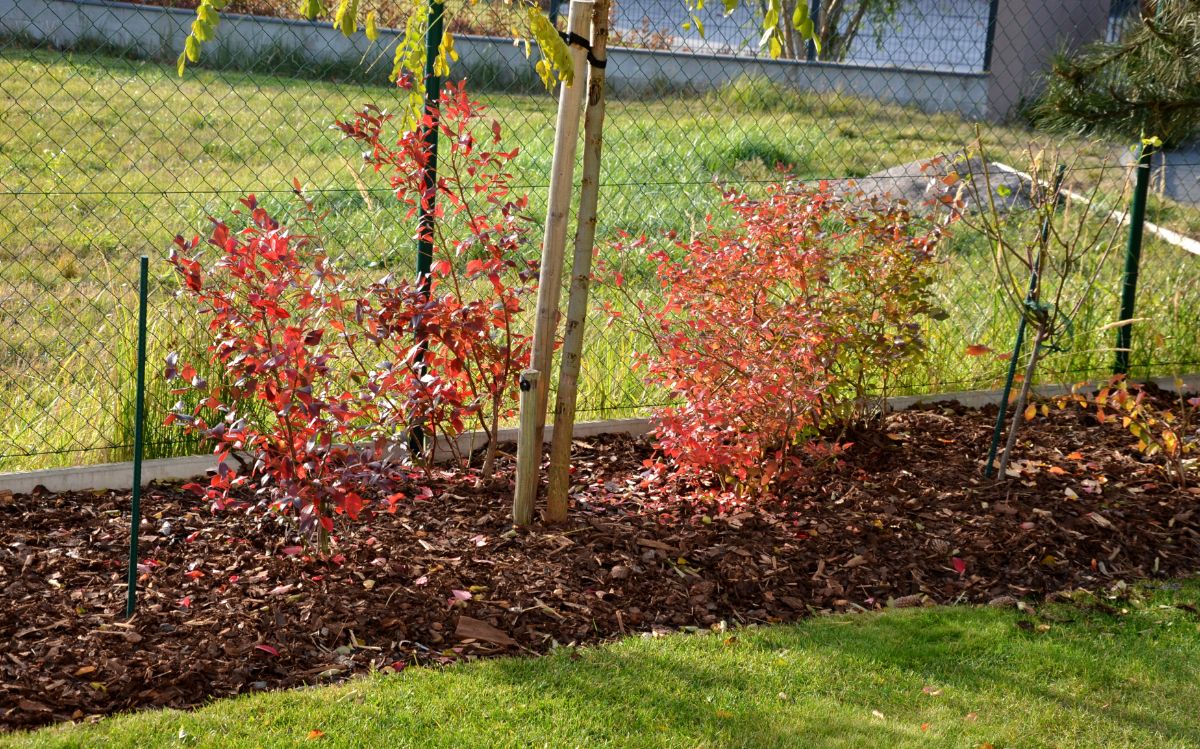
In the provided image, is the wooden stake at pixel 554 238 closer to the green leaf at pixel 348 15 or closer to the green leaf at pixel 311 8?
the green leaf at pixel 348 15

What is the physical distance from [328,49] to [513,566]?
8359 mm

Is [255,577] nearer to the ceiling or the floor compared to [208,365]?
nearer to the floor

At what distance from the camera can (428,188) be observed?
420 cm

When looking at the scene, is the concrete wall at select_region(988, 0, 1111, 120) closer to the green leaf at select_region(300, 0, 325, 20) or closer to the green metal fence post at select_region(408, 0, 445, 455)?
the green metal fence post at select_region(408, 0, 445, 455)

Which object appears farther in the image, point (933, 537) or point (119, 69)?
point (119, 69)

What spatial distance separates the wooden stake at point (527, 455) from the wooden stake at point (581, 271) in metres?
0.08

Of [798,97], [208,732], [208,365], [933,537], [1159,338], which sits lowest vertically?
[208,732]

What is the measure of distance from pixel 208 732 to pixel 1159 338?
4.16 m

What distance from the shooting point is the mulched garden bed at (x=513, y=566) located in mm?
3066

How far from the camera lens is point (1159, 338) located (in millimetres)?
4918

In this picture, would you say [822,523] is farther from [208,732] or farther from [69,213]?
[69,213]

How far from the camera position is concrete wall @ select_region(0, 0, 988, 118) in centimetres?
941

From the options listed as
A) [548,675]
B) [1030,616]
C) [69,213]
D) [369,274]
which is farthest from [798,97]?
[548,675]

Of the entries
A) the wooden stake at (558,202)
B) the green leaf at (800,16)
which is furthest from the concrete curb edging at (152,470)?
the green leaf at (800,16)
